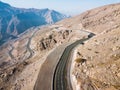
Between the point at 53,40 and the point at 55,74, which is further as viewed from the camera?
the point at 53,40

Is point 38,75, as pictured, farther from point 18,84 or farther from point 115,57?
point 115,57

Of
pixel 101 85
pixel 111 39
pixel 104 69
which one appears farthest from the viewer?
pixel 111 39

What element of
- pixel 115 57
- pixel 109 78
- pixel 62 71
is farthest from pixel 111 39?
pixel 109 78

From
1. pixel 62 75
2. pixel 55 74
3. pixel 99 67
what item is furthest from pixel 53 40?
pixel 99 67

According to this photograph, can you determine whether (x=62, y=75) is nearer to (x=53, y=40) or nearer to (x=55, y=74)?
(x=55, y=74)

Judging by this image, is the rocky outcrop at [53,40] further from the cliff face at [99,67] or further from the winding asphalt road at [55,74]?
the cliff face at [99,67]

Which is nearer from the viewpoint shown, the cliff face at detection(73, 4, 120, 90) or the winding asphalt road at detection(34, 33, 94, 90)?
the cliff face at detection(73, 4, 120, 90)

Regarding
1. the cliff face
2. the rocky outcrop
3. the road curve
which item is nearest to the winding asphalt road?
the road curve

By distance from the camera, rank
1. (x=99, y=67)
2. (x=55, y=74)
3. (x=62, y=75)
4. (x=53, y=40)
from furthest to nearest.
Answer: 1. (x=53, y=40)
2. (x=55, y=74)
3. (x=62, y=75)
4. (x=99, y=67)

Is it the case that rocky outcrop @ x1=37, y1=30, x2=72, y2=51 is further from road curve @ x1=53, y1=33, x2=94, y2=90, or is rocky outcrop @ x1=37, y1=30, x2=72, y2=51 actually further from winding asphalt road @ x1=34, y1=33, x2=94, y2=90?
road curve @ x1=53, y1=33, x2=94, y2=90

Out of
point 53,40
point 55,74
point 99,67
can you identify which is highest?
point 99,67

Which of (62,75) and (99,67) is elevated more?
(99,67)
